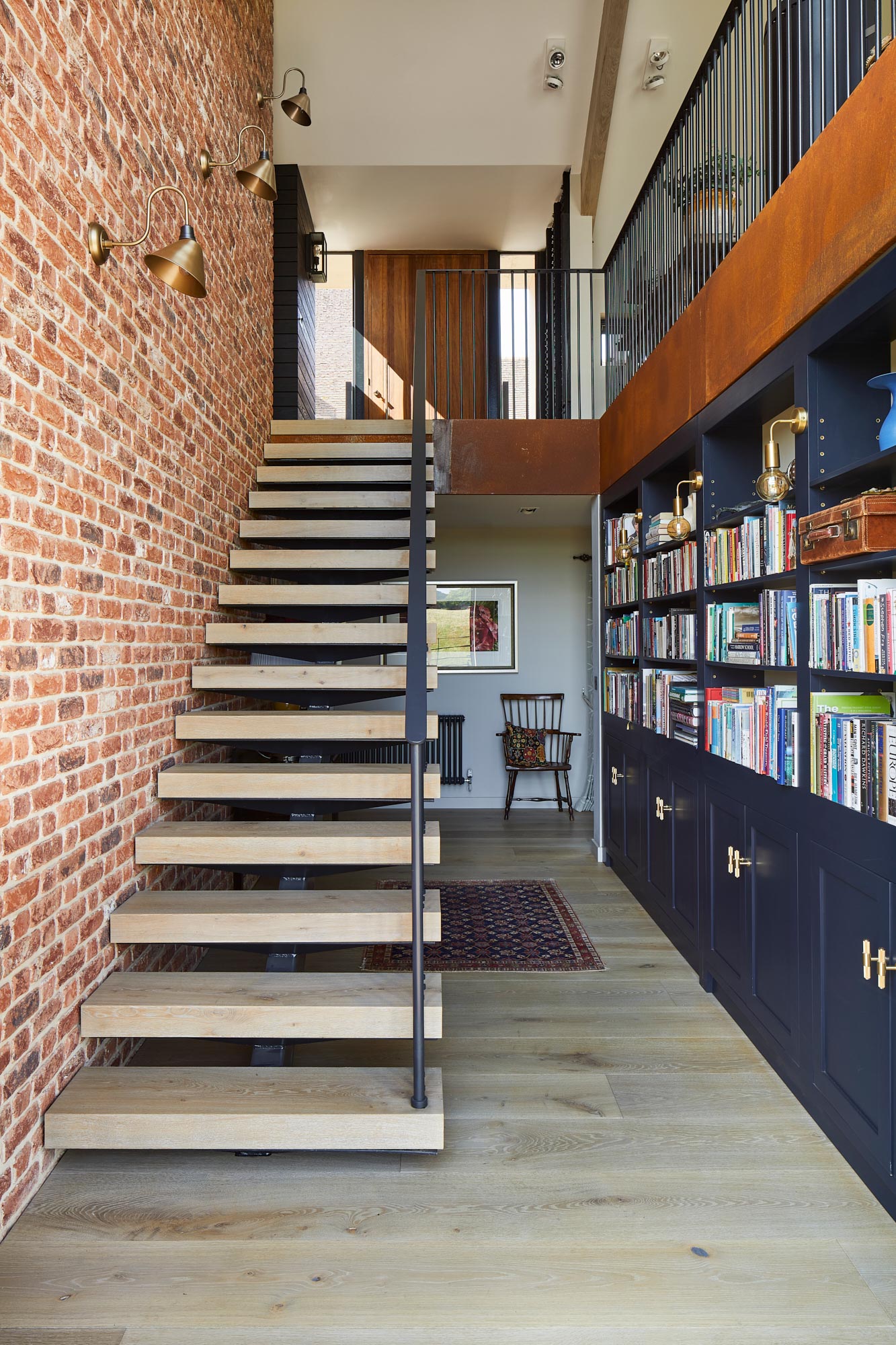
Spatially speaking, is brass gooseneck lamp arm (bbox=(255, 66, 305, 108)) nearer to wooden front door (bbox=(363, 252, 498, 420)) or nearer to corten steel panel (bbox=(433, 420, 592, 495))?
corten steel panel (bbox=(433, 420, 592, 495))

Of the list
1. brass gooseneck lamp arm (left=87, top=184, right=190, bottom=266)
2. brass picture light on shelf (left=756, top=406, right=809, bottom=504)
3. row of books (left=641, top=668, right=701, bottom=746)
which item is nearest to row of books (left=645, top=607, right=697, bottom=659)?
row of books (left=641, top=668, right=701, bottom=746)

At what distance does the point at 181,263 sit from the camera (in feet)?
7.67

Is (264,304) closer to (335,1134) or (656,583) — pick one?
(656,583)

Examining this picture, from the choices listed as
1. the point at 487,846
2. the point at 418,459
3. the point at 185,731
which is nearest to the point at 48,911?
the point at 185,731

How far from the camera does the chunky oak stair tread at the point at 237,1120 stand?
6.59 feet

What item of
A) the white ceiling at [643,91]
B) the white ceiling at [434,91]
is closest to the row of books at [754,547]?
the white ceiling at [643,91]

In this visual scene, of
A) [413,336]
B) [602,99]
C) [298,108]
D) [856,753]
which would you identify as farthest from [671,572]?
[413,336]

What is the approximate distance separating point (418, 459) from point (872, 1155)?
8.65 ft

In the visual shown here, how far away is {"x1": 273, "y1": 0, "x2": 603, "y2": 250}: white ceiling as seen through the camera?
5.87 meters

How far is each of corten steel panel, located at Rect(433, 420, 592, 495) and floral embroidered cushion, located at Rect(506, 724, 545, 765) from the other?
7.23ft

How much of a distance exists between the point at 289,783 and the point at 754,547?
1.77 m

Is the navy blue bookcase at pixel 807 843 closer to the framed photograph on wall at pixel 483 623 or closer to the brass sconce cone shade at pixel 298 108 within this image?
the brass sconce cone shade at pixel 298 108

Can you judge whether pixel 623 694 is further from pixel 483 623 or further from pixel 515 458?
pixel 483 623

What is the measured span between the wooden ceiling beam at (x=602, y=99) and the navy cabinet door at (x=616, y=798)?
14.6 ft
